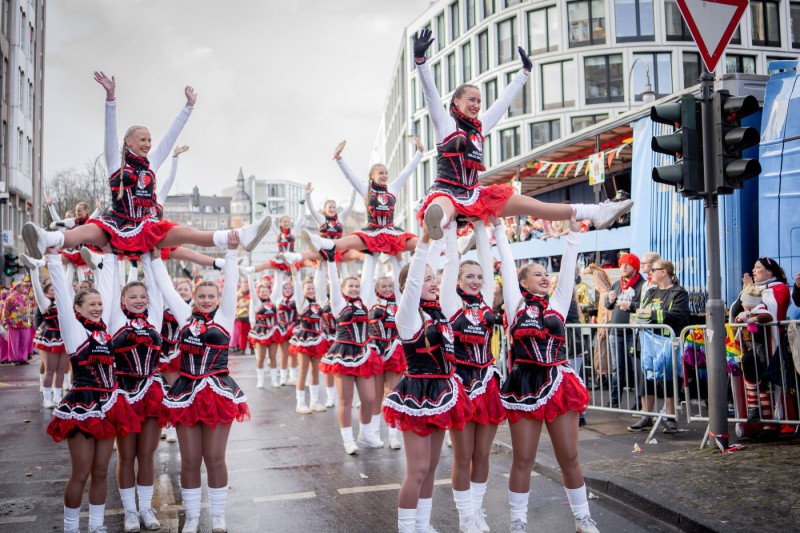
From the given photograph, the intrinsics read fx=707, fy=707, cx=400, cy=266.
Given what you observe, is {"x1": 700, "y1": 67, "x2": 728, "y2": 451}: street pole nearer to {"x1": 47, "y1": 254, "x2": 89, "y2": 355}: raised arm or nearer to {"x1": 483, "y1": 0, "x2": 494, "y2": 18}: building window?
{"x1": 47, "y1": 254, "x2": 89, "y2": 355}: raised arm

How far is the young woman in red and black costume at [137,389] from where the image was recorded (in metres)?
5.48

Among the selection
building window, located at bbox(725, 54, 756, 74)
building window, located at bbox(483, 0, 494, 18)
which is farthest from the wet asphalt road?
building window, located at bbox(483, 0, 494, 18)

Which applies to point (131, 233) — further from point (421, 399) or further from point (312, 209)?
point (312, 209)

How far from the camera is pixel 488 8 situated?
4294 centimetres

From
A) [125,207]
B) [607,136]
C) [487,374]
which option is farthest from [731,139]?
[607,136]

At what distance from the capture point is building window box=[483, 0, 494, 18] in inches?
1677

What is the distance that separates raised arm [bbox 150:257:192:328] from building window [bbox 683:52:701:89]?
3785 cm

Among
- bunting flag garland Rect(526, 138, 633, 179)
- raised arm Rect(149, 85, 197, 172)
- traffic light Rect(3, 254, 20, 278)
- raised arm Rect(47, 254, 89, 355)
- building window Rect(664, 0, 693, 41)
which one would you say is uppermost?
Result: building window Rect(664, 0, 693, 41)

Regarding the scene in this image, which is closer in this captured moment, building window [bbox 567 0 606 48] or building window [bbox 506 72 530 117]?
building window [bbox 567 0 606 48]

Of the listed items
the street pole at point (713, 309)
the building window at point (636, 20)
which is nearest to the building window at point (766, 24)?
the building window at point (636, 20)

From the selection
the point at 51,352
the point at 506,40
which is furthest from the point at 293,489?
the point at 506,40

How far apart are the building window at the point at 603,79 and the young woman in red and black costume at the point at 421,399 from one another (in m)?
37.0

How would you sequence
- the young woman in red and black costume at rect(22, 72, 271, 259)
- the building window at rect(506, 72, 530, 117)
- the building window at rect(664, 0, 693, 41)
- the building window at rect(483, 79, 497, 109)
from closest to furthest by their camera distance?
1. the young woman in red and black costume at rect(22, 72, 271, 259)
2. the building window at rect(664, 0, 693, 41)
3. the building window at rect(506, 72, 530, 117)
4. the building window at rect(483, 79, 497, 109)

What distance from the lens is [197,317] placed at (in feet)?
18.0
